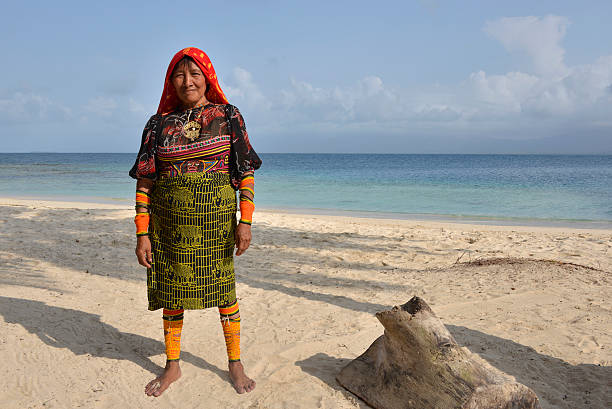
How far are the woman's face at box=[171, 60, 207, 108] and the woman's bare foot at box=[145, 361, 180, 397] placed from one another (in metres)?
1.69

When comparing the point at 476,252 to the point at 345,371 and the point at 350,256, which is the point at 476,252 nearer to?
the point at 350,256

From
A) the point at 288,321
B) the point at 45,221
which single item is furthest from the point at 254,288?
the point at 45,221

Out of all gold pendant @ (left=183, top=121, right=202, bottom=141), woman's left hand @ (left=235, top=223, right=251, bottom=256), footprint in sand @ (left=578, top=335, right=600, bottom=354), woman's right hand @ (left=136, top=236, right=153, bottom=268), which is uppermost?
gold pendant @ (left=183, top=121, right=202, bottom=141)

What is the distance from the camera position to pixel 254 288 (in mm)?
5305

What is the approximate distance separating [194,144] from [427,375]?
6.00ft

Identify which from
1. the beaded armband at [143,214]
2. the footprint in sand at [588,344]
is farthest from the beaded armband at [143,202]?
the footprint in sand at [588,344]

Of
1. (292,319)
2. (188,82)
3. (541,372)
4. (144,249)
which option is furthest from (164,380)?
(541,372)

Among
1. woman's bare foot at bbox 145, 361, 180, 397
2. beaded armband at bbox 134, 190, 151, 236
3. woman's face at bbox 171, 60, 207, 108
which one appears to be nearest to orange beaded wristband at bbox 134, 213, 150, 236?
beaded armband at bbox 134, 190, 151, 236

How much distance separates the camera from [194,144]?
2602 mm

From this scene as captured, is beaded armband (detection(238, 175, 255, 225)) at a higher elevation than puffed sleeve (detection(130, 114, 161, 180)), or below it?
below

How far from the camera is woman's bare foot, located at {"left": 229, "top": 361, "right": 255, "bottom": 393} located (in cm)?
289

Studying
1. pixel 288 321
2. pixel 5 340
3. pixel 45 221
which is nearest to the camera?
pixel 5 340

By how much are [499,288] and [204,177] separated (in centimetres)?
383

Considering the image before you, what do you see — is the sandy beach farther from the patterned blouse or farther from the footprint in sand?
the patterned blouse
